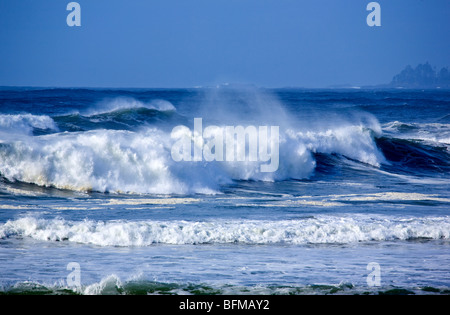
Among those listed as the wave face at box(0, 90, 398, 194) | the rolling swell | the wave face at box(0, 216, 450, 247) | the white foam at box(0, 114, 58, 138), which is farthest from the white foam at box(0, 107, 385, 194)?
the rolling swell

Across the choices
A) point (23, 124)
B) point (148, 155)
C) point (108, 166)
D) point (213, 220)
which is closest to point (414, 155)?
point (148, 155)

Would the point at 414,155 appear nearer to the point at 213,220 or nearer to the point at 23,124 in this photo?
the point at 213,220

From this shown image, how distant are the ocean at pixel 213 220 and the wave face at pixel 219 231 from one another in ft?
0.09

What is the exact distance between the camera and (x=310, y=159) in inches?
707

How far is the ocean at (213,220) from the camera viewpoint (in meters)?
6.76

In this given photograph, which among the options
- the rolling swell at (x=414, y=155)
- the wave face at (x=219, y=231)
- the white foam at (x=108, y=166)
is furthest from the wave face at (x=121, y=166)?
the rolling swell at (x=414, y=155)

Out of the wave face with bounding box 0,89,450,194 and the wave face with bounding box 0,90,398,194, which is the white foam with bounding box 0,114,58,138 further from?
the wave face with bounding box 0,90,398,194

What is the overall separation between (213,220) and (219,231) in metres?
0.90

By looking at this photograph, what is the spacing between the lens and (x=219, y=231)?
8992 mm

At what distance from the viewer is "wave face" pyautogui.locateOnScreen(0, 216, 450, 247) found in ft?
28.3
